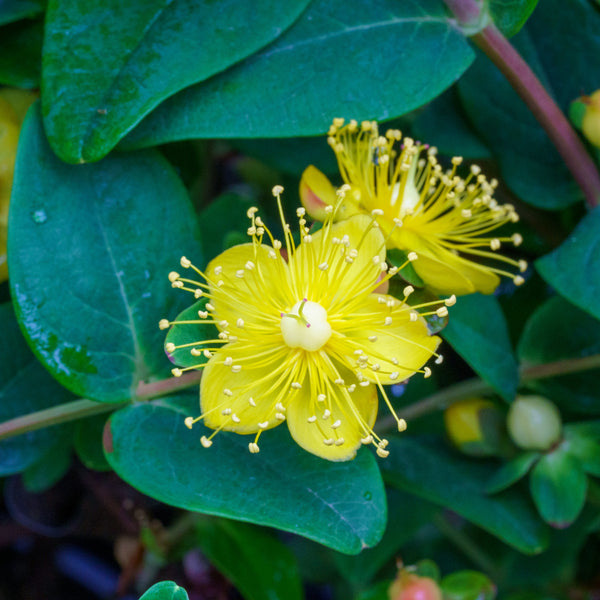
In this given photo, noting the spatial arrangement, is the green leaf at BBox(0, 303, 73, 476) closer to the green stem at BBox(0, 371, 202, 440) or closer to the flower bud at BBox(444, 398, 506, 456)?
the green stem at BBox(0, 371, 202, 440)

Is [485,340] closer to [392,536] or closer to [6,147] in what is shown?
[392,536]

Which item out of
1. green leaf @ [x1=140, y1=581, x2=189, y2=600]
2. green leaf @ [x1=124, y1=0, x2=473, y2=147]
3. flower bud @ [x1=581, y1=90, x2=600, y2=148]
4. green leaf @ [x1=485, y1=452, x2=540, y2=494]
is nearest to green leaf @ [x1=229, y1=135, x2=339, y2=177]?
green leaf @ [x1=124, y1=0, x2=473, y2=147]

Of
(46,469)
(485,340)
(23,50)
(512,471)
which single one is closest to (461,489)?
(512,471)

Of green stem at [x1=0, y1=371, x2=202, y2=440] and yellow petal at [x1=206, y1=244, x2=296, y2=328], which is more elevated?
yellow petal at [x1=206, y1=244, x2=296, y2=328]

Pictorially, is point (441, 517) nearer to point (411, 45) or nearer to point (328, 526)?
point (328, 526)

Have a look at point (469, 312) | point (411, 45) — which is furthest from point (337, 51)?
point (469, 312)

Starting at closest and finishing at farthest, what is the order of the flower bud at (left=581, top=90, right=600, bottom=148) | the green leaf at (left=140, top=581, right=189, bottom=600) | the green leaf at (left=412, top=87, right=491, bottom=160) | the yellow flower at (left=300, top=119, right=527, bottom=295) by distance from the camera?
the green leaf at (left=140, top=581, right=189, bottom=600) → the yellow flower at (left=300, top=119, right=527, bottom=295) → the flower bud at (left=581, top=90, right=600, bottom=148) → the green leaf at (left=412, top=87, right=491, bottom=160)

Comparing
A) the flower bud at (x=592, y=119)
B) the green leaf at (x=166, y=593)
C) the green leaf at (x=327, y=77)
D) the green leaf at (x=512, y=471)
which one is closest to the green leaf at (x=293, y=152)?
the green leaf at (x=327, y=77)
